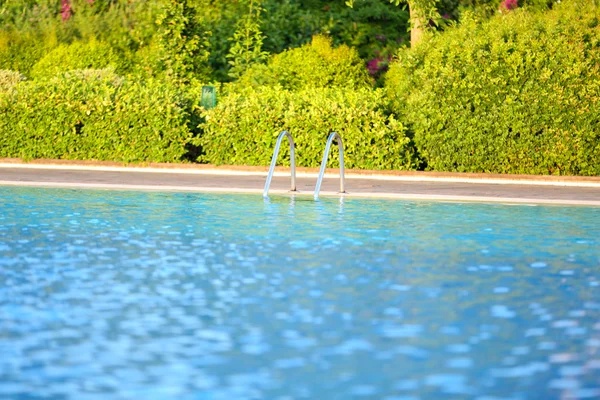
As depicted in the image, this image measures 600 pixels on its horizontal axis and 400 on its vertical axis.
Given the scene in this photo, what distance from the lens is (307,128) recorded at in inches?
729

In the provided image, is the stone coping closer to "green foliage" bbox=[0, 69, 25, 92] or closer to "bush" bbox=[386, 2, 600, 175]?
"bush" bbox=[386, 2, 600, 175]

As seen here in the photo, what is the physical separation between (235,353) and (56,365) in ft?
3.52

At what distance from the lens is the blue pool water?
6230 millimetres

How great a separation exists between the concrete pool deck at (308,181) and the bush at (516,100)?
2.32ft

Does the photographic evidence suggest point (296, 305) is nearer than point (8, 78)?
Yes

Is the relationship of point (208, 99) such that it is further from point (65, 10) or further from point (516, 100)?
point (65, 10)

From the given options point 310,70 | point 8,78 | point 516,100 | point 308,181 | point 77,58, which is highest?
point 77,58

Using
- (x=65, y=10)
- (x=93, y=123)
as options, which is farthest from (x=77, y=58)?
(x=93, y=123)

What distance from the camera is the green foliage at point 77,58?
24.1 metres

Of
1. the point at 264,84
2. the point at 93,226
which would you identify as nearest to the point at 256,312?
the point at 93,226

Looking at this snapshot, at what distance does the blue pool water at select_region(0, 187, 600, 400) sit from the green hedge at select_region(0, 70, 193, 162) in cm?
540

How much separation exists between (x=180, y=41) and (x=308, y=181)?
749 centimetres

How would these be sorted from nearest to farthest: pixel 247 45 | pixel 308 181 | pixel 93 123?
pixel 308 181
pixel 93 123
pixel 247 45

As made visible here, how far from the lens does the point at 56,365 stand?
6.45 metres
